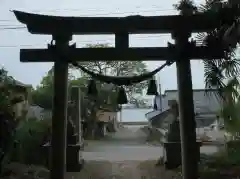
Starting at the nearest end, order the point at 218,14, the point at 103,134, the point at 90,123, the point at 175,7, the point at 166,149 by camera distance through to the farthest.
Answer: the point at 218,14
the point at 175,7
the point at 166,149
the point at 90,123
the point at 103,134

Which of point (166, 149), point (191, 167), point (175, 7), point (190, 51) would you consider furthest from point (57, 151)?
point (166, 149)

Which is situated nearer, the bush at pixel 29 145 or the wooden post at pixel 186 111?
the wooden post at pixel 186 111

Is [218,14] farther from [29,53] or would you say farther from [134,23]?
[29,53]

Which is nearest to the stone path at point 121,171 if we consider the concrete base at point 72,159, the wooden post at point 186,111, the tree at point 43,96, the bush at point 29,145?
the concrete base at point 72,159

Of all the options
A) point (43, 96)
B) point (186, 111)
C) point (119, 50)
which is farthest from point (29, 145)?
point (43, 96)

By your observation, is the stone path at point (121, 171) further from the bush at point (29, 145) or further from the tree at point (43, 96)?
the tree at point (43, 96)

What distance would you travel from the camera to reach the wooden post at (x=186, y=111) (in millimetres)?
6043

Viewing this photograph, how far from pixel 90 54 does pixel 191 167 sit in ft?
9.28

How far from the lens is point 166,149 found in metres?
9.91

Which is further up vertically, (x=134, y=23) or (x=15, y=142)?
(x=134, y=23)

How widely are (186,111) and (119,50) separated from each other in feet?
5.58

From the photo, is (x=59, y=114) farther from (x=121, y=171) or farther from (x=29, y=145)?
(x=29, y=145)

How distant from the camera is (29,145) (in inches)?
393

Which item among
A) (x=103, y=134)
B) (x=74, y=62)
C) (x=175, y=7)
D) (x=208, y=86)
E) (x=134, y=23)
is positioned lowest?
(x=103, y=134)
